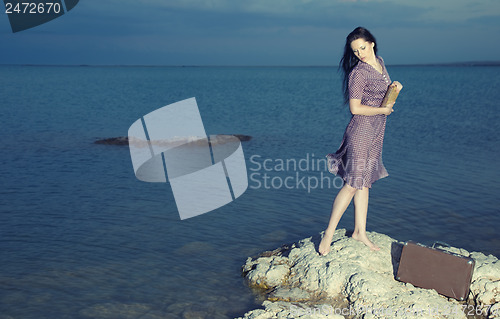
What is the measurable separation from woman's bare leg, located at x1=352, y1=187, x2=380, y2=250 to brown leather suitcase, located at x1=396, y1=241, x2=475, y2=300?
51cm

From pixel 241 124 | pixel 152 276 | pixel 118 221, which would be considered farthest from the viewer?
pixel 241 124

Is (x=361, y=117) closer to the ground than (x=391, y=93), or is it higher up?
closer to the ground

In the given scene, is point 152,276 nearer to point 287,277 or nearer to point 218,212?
point 287,277

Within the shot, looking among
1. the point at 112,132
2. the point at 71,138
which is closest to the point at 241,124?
the point at 112,132

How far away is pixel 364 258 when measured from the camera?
179 inches

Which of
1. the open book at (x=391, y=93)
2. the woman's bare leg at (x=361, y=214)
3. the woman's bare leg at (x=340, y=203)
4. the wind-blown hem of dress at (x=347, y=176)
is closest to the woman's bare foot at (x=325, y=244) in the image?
the woman's bare leg at (x=340, y=203)

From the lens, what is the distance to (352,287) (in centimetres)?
422

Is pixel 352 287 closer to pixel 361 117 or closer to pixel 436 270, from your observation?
pixel 436 270

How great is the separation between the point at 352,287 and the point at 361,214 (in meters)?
0.72

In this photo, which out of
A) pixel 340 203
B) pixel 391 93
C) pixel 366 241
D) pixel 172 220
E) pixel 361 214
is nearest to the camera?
pixel 391 93

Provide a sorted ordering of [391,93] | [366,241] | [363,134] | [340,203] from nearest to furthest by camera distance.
Answer: [391,93]
[363,134]
[340,203]
[366,241]

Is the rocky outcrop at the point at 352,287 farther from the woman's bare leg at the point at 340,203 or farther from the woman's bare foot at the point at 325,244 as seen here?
the woman's bare leg at the point at 340,203

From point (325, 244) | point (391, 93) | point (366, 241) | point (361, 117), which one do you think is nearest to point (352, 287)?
point (325, 244)

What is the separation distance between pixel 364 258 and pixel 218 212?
310cm
